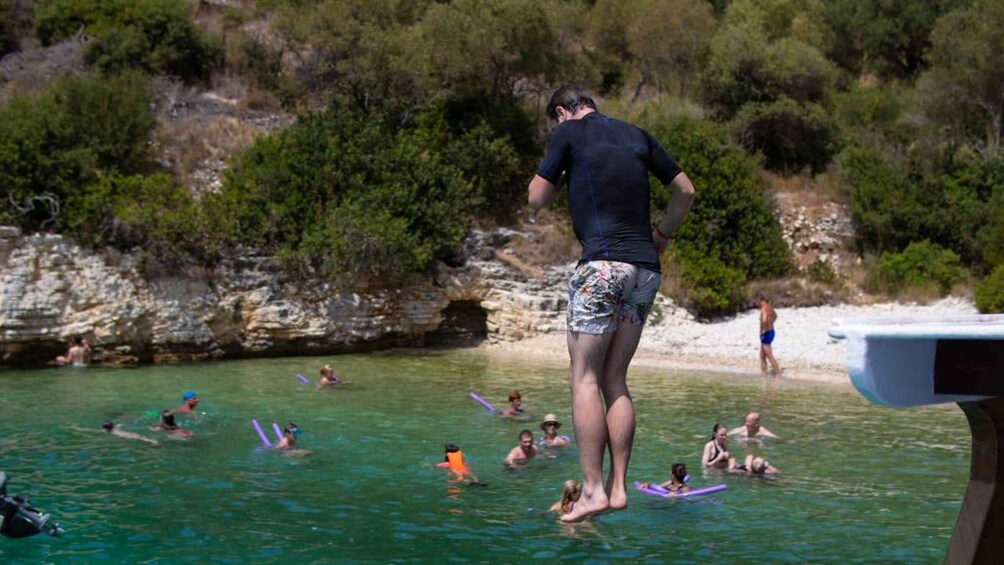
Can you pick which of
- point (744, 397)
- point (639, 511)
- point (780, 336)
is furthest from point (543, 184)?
point (780, 336)

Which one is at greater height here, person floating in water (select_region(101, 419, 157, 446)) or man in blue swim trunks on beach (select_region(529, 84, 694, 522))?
man in blue swim trunks on beach (select_region(529, 84, 694, 522))

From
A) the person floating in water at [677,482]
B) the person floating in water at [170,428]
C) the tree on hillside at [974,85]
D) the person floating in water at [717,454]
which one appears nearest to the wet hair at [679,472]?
the person floating in water at [677,482]

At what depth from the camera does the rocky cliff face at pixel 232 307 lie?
22.5m

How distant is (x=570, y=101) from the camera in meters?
5.10

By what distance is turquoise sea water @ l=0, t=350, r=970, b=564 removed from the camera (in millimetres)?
10492

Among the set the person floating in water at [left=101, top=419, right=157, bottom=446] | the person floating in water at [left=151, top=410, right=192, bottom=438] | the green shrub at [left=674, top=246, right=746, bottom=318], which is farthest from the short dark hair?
the green shrub at [left=674, top=246, right=746, bottom=318]

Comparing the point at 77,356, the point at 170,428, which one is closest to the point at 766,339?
the point at 170,428

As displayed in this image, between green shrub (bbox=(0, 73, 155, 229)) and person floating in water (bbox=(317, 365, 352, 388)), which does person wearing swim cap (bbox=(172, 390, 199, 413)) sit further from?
green shrub (bbox=(0, 73, 155, 229))

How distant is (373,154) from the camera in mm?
27719

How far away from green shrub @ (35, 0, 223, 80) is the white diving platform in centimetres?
3463

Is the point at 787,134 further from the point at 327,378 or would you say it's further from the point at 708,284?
the point at 327,378

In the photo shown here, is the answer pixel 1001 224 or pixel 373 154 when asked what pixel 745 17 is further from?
pixel 373 154

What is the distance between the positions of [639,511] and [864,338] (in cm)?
931

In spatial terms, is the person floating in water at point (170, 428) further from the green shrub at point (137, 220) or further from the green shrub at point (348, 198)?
the green shrub at point (348, 198)
